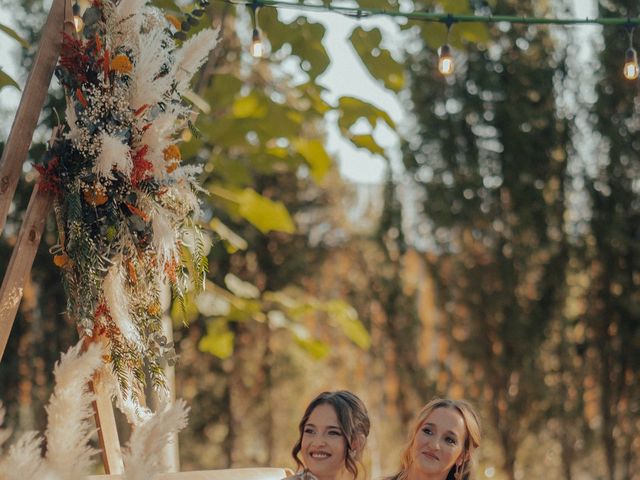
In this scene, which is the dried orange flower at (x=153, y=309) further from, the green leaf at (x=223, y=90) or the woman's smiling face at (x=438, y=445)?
the green leaf at (x=223, y=90)

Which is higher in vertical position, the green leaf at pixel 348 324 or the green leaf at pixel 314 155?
the green leaf at pixel 314 155

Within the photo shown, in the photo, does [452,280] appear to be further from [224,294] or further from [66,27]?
[66,27]

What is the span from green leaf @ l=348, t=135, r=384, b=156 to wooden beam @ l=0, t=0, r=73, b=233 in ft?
5.24

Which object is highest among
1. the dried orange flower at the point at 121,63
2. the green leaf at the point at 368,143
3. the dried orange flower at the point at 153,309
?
the green leaf at the point at 368,143

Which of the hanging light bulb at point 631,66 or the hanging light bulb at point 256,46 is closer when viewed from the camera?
the hanging light bulb at point 256,46

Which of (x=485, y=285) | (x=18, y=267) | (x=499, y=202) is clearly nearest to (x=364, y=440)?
(x=18, y=267)

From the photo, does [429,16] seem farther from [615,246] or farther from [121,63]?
[615,246]

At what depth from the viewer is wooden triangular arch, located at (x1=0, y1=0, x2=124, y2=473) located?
2229 millimetres

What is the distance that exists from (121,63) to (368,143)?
1586mm

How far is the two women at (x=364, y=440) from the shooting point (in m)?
2.64

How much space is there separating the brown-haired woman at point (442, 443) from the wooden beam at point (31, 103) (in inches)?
51.6

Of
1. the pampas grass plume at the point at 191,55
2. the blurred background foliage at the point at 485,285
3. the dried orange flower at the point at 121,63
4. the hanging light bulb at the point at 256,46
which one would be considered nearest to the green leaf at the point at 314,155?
the hanging light bulb at the point at 256,46

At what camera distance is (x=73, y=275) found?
7.77 ft

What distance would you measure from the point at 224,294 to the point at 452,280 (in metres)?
4.13
